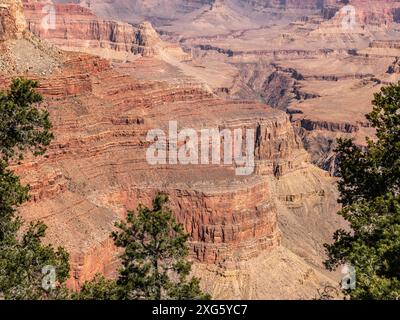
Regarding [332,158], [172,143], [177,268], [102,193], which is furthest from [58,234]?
[332,158]

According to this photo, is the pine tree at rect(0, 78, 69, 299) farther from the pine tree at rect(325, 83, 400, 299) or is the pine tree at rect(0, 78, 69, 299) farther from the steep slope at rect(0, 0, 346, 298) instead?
the steep slope at rect(0, 0, 346, 298)

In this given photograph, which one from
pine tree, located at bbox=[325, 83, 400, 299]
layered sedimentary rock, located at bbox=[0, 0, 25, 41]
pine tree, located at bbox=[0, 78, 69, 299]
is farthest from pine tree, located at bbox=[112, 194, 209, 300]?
layered sedimentary rock, located at bbox=[0, 0, 25, 41]

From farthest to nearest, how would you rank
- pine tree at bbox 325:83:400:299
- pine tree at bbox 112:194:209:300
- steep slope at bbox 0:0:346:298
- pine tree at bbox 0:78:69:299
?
steep slope at bbox 0:0:346:298, pine tree at bbox 112:194:209:300, pine tree at bbox 0:78:69:299, pine tree at bbox 325:83:400:299

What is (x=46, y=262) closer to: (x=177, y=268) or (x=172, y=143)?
(x=177, y=268)

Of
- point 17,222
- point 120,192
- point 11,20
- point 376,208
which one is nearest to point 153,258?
point 17,222

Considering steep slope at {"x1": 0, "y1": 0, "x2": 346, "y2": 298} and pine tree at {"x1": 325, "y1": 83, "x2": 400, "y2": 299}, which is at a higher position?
Answer: pine tree at {"x1": 325, "y1": 83, "x2": 400, "y2": 299}

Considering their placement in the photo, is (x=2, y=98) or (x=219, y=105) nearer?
(x=2, y=98)

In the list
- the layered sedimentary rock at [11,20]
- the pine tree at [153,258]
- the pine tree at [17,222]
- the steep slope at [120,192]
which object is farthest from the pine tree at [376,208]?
the layered sedimentary rock at [11,20]

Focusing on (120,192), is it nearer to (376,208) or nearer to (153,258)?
(153,258)

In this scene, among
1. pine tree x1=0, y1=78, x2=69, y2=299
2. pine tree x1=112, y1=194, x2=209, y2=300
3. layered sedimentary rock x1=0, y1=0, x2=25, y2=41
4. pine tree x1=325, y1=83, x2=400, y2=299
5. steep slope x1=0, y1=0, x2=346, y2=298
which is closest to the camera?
pine tree x1=325, y1=83, x2=400, y2=299
